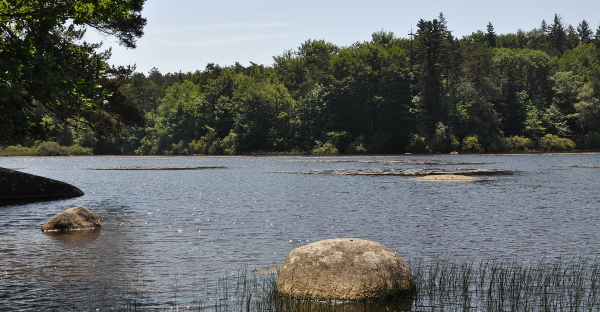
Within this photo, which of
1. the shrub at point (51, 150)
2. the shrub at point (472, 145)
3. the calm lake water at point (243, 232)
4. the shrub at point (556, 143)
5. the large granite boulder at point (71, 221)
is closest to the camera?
the calm lake water at point (243, 232)

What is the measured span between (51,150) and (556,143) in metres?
142

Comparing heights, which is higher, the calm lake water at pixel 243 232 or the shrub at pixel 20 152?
the shrub at pixel 20 152

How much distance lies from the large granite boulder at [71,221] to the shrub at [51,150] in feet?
547

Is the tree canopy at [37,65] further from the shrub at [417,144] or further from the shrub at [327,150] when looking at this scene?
the shrub at [327,150]

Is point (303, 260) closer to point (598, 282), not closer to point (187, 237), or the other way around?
point (598, 282)


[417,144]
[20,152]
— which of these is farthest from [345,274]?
[20,152]

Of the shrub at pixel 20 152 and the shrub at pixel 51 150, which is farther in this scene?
the shrub at pixel 20 152

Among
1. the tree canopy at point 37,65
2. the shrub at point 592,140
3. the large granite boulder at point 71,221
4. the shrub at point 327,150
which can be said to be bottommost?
the large granite boulder at point 71,221

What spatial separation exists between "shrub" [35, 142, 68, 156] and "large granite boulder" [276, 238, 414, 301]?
184369 mm

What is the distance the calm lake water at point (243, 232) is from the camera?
18656 millimetres

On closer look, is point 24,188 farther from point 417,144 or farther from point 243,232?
point 417,144

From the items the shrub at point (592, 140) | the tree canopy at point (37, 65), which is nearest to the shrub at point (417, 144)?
the shrub at point (592, 140)

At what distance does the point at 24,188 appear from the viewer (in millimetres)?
46344

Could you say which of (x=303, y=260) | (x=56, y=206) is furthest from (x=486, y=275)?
(x=56, y=206)
